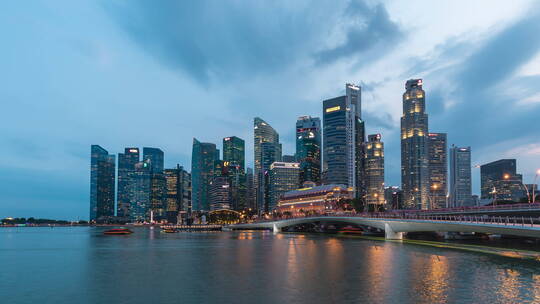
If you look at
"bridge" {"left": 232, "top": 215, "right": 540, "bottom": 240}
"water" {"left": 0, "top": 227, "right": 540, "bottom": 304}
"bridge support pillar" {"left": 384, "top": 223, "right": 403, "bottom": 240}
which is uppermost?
"bridge" {"left": 232, "top": 215, "right": 540, "bottom": 240}

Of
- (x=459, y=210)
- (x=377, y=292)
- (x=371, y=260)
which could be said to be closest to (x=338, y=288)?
(x=377, y=292)

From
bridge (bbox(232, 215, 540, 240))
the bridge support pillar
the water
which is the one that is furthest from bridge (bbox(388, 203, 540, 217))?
the water

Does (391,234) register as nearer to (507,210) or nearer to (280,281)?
(507,210)

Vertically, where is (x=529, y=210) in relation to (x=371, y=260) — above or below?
above

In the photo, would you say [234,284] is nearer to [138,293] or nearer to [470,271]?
[138,293]

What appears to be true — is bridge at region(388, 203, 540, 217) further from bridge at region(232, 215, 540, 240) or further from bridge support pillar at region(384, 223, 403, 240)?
bridge support pillar at region(384, 223, 403, 240)

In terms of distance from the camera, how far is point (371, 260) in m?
66.8

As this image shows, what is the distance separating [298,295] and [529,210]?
70214 mm

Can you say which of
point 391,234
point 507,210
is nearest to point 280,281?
point 507,210

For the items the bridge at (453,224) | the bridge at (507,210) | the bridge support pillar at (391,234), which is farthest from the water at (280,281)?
the bridge support pillar at (391,234)

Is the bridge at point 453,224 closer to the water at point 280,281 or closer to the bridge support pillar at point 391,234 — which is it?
the bridge support pillar at point 391,234

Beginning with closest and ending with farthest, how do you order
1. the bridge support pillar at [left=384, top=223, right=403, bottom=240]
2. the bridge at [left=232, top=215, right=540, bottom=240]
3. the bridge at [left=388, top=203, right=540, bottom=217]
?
the bridge at [left=232, top=215, right=540, bottom=240]
the bridge at [left=388, top=203, right=540, bottom=217]
the bridge support pillar at [left=384, top=223, right=403, bottom=240]

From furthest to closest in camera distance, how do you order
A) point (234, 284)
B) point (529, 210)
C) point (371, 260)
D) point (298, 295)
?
point (529, 210), point (371, 260), point (234, 284), point (298, 295)

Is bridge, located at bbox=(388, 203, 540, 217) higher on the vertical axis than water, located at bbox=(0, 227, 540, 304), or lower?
higher
